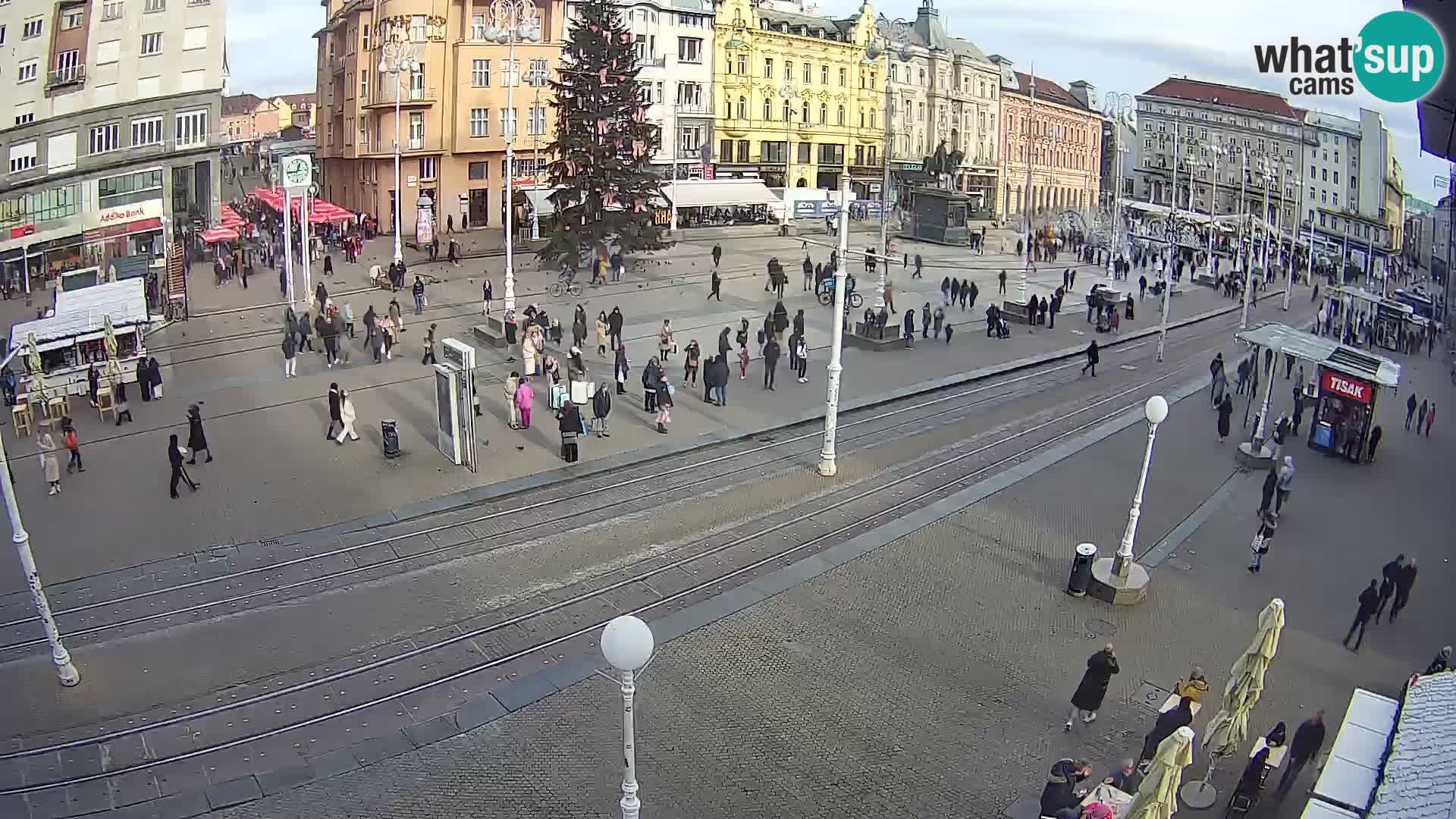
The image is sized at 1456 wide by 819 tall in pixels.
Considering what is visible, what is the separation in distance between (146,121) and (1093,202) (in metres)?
83.3

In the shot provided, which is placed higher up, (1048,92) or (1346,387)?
(1048,92)

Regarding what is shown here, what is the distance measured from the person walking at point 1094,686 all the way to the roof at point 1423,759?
8.78 ft

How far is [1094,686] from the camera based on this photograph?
1180 centimetres

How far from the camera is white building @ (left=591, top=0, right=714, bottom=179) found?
63188 mm

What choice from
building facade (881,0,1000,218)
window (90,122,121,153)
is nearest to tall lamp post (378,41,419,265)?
window (90,122,121,153)

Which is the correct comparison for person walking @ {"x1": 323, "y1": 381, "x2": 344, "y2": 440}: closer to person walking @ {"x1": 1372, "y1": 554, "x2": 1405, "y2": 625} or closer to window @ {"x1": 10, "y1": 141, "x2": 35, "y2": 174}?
window @ {"x1": 10, "y1": 141, "x2": 35, "y2": 174}

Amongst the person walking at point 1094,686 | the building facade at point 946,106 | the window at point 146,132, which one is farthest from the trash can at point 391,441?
the building facade at point 946,106

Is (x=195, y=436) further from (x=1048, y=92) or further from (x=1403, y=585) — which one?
(x=1048, y=92)

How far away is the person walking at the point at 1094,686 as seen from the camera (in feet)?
38.3

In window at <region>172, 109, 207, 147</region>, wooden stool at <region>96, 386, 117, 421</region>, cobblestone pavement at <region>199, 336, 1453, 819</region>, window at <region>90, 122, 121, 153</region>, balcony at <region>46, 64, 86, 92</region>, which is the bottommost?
cobblestone pavement at <region>199, 336, 1453, 819</region>

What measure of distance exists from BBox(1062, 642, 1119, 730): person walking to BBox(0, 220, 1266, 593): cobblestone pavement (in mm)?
10754

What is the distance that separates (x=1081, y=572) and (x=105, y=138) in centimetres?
2998

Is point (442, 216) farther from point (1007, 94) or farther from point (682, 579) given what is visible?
point (1007, 94)

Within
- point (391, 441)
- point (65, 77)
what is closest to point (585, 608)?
point (391, 441)
